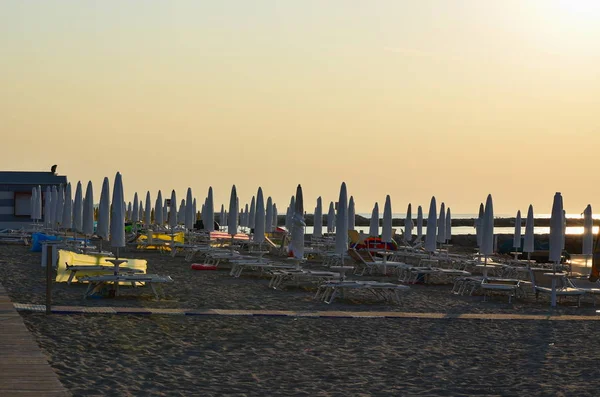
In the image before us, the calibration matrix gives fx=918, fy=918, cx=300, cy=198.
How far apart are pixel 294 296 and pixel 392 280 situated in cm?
539

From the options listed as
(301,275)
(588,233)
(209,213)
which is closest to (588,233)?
(588,233)

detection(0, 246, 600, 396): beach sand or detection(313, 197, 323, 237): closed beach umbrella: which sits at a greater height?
detection(313, 197, 323, 237): closed beach umbrella

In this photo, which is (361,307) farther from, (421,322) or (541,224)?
(541,224)

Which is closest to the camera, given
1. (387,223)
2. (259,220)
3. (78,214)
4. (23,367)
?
(23,367)

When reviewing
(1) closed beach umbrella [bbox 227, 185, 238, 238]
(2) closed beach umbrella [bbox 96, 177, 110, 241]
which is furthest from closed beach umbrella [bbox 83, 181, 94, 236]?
(1) closed beach umbrella [bbox 227, 185, 238, 238]

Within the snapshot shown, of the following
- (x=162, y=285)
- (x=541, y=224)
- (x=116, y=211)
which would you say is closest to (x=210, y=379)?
(x=116, y=211)

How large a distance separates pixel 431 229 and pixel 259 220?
13.1 feet

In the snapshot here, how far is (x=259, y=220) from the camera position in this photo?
2131cm

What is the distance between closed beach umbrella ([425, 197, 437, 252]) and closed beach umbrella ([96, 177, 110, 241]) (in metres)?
7.01

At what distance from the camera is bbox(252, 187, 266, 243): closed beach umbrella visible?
20.6m

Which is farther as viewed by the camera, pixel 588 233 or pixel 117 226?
pixel 588 233

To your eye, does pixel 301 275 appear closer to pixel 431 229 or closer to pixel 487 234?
pixel 487 234

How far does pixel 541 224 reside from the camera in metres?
117

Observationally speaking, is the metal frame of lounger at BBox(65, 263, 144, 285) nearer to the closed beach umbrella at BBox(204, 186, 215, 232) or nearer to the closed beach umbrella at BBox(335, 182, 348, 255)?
the closed beach umbrella at BBox(335, 182, 348, 255)
